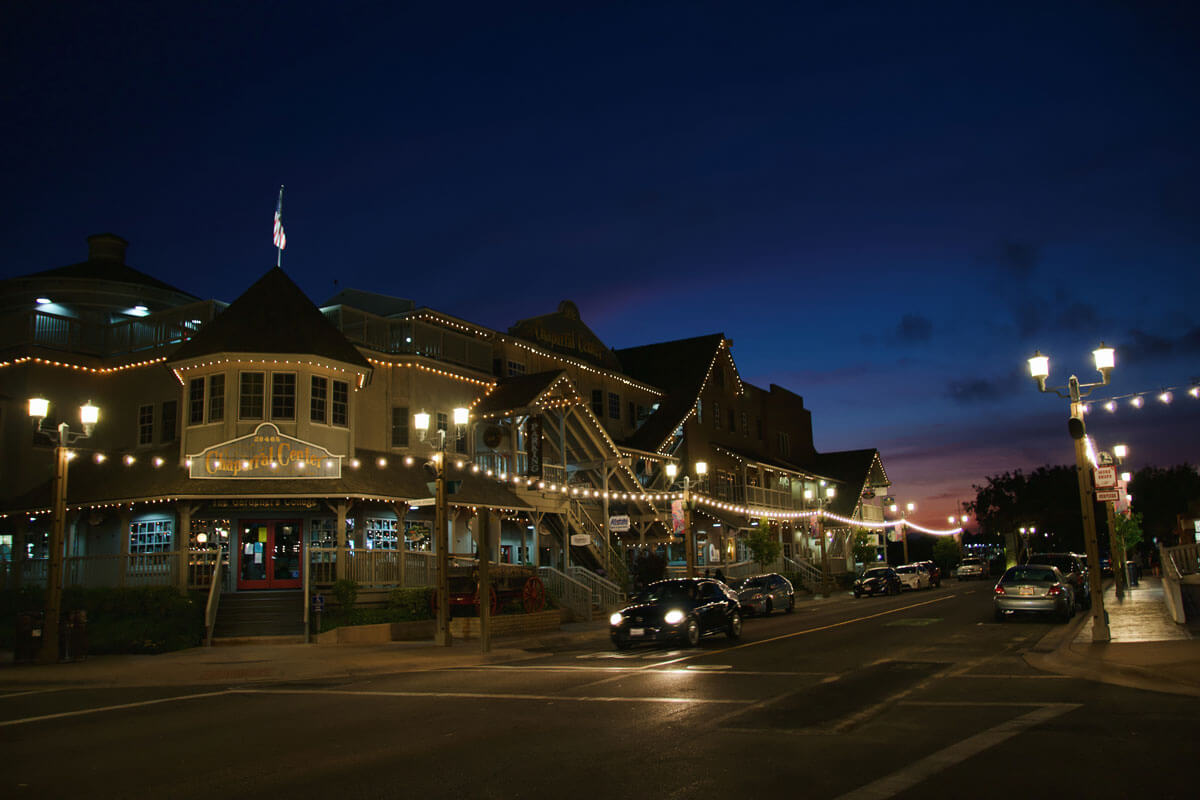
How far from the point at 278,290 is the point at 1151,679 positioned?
24398mm

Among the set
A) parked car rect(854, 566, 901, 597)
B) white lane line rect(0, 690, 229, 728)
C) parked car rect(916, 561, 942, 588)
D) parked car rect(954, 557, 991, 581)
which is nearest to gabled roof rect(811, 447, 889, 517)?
parked car rect(954, 557, 991, 581)

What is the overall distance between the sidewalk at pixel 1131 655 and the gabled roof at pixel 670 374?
945 inches

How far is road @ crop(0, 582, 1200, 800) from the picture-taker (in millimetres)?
7574

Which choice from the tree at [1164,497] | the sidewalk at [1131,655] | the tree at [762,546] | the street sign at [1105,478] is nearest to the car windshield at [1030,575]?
the sidewalk at [1131,655]

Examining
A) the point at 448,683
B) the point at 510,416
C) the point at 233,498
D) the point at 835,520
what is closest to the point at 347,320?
the point at 510,416

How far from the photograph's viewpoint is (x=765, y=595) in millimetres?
31750

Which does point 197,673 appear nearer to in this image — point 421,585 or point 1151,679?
point 421,585

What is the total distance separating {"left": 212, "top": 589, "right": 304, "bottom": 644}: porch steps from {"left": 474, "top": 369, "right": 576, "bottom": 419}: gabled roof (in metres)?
9.29

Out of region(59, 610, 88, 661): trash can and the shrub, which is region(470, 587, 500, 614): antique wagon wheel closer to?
the shrub

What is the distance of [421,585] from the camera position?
1049 inches

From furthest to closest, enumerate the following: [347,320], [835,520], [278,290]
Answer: [835,520] < [347,320] < [278,290]

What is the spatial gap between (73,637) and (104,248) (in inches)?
942

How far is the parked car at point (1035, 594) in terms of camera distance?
2297 cm

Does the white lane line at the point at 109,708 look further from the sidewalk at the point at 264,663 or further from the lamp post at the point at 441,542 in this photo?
the lamp post at the point at 441,542
